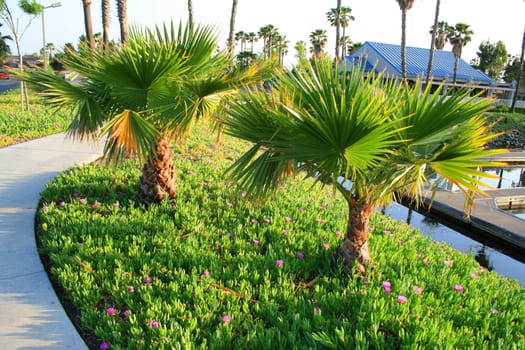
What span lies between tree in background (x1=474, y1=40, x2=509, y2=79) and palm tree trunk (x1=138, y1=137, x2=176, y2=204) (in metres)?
61.3

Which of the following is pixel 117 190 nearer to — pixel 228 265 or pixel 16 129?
pixel 228 265

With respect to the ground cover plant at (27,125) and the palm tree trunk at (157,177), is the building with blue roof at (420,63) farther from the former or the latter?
the palm tree trunk at (157,177)

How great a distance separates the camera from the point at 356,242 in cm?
376

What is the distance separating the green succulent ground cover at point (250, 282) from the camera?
9.23ft

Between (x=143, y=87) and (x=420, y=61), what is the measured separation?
1589 inches

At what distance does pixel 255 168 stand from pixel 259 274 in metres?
1.11

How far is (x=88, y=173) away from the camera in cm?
646

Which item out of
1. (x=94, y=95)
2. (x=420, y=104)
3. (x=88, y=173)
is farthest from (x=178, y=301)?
(x=88, y=173)

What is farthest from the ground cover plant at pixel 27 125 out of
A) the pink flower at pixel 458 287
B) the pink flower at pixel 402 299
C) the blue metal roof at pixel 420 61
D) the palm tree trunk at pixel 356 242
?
the blue metal roof at pixel 420 61

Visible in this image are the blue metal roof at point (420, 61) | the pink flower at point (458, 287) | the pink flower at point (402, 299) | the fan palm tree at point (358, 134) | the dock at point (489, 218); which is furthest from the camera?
the blue metal roof at point (420, 61)

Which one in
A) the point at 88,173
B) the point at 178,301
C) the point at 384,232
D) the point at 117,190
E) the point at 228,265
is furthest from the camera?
the point at 88,173

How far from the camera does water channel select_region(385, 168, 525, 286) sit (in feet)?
23.5

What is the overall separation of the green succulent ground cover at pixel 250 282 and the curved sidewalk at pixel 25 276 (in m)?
0.15

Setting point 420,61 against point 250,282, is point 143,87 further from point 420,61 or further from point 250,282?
point 420,61
